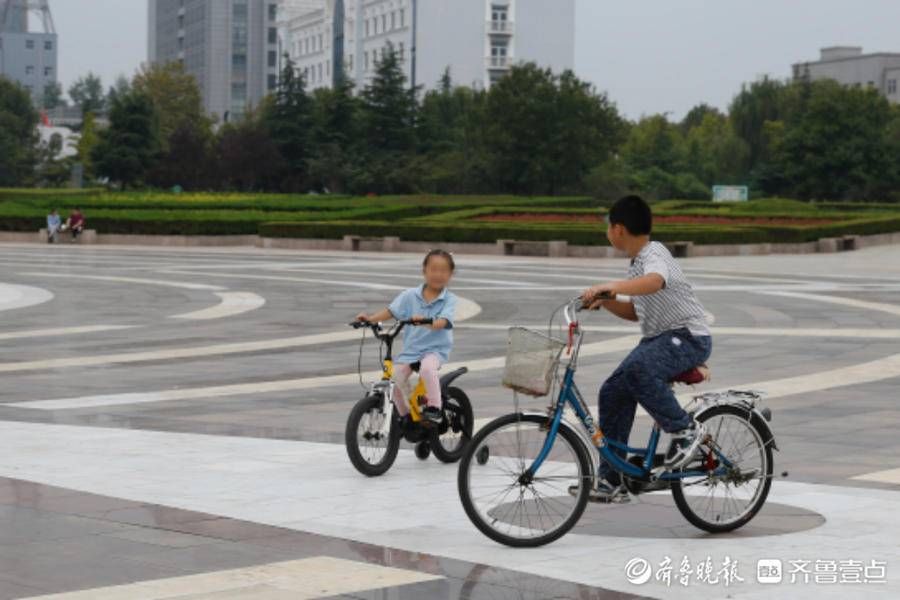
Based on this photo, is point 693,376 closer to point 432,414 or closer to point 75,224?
point 432,414

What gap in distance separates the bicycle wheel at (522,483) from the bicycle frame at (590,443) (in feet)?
0.12

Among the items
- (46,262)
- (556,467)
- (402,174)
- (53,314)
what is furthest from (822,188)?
(556,467)

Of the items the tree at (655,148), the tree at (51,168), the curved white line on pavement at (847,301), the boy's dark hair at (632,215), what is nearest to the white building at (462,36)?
the tree at (655,148)

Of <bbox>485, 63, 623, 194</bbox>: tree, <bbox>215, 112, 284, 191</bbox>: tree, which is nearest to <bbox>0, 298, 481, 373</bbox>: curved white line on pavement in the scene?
<bbox>485, 63, 623, 194</bbox>: tree

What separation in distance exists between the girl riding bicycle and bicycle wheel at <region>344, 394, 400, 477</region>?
0.14 m

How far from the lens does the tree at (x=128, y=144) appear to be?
83250 millimetres

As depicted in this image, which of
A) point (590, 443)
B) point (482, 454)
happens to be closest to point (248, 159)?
point (590, 443)

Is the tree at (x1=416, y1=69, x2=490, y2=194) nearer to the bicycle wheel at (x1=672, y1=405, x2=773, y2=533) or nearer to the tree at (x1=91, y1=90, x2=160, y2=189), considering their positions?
the tree at (x1=91, y1=90, x2=160, y2=189)

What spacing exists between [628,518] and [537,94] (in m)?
66.8

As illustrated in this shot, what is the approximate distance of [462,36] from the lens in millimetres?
126875

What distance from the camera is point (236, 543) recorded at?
23.5 feet

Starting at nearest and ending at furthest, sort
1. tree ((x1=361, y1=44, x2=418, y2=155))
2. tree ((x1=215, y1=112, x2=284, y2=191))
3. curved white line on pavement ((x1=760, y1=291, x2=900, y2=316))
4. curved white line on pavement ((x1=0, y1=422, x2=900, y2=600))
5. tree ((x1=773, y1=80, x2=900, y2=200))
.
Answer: curved white line on pavement ((x1=0, y1=422, x2=900, y2=600))
curved white line on pavement ((x1=760, y1=291, x2=900, y2=316))
tree ((x1=773, y1=80, x2=900, y2=200))
tree ((x1=215, y1=112, x2=284, y2=191))
tree ((x1=361, y1=44, x2=418, y2=155))

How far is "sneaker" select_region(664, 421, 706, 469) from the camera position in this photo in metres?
7.43

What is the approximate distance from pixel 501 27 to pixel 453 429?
12060 cm
